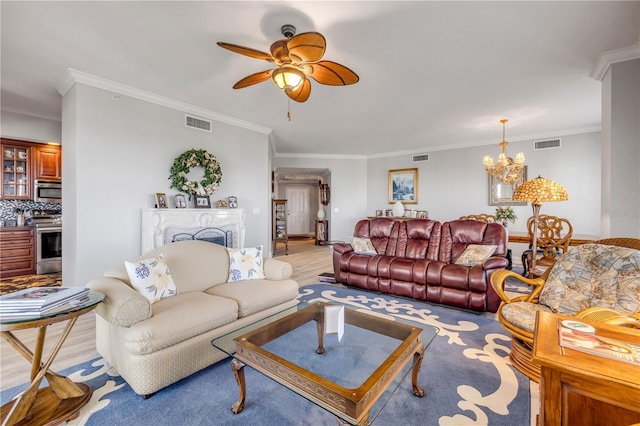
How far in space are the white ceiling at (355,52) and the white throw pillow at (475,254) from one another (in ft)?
6.87

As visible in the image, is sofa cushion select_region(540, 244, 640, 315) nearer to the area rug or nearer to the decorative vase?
the area rug

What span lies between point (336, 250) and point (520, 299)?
8.04ft

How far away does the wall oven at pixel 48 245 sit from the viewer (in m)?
4.76

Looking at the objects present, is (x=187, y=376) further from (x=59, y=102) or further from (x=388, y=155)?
(x=388, y=155)

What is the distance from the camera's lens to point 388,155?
785 centimetres

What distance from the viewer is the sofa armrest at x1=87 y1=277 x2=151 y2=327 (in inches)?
68.4

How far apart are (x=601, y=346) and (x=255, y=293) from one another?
2.18 meters

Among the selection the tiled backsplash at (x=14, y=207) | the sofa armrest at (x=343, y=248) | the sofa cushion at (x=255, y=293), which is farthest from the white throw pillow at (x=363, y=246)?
the tiled backsplash at (x=14, y=207)

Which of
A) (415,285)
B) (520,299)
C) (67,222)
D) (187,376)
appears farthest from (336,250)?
(67,222)

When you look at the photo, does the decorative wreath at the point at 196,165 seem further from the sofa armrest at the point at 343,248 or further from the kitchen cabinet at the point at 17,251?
the kitchen cabinet at the point at 17,251

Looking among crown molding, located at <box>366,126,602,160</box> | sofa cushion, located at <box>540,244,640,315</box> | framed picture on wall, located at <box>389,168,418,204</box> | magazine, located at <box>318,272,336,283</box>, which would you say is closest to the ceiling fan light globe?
sofa cushion, located at <box>540,244,640,315</box>

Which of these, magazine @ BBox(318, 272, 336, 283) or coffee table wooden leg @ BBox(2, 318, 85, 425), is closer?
coffee table wooden leg @ BBox(2, 318, 85, 425)

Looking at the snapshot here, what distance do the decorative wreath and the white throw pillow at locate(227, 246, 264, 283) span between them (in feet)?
5.93

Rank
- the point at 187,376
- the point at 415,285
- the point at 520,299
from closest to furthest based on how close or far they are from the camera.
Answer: the point at 187,376
the point at 520,299
the point at 415,285
